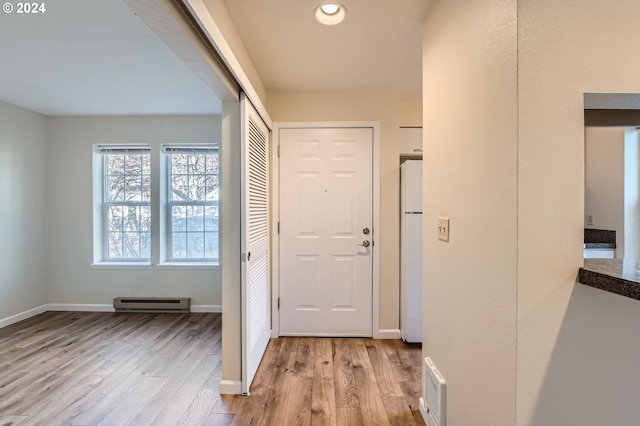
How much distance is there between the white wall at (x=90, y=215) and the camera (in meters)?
3.48

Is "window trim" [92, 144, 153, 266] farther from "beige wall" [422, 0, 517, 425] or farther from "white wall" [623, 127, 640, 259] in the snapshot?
"white wall" [623, 127, 640, 259]

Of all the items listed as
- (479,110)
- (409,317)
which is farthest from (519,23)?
(409,317)

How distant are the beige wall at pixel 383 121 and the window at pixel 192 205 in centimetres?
138

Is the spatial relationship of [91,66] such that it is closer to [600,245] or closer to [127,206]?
[127,206]

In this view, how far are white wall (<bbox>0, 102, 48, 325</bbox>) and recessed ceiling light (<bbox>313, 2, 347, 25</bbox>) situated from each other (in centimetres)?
364

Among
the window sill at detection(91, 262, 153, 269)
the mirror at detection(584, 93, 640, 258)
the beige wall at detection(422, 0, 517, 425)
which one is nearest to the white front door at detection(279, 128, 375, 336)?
the beige wall at detection(422, 0, 517, 425)

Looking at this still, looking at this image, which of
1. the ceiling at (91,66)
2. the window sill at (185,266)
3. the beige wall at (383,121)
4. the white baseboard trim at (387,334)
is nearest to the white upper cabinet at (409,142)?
the beige wall at (383,121)

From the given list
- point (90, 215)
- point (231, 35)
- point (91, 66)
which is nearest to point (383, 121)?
point (231, 35)

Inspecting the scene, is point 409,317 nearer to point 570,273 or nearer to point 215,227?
point 570,273

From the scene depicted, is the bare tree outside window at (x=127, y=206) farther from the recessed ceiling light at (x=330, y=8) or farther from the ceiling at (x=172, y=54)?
the recessed ceiling light at (x=330, y=8)

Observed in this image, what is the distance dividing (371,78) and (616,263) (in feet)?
6.96

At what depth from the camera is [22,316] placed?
10.5ft

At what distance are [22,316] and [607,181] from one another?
5.51 meters

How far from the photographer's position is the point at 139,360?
7.72 feet
